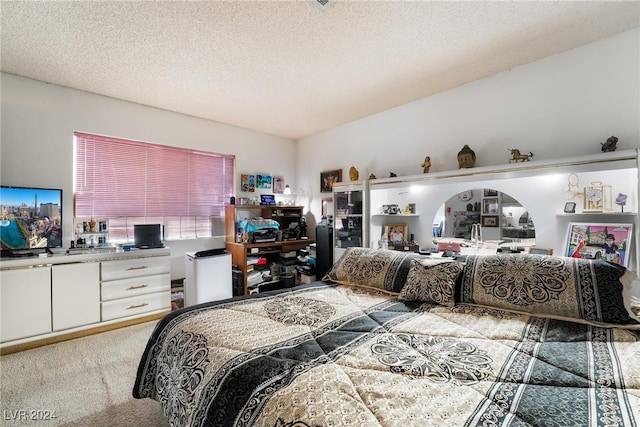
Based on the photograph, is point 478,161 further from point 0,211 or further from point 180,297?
point 0,211

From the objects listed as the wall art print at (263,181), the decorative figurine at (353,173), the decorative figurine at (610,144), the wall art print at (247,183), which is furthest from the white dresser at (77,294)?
the decorative figurine at (610,144)

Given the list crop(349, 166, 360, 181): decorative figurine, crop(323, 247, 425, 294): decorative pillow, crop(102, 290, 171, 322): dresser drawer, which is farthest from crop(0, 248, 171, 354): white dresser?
crop(349, 166, 360, 181): decorative figurine

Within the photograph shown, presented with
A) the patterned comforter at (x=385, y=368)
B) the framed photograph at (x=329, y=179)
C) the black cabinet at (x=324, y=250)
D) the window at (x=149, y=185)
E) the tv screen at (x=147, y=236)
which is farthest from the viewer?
the framed photograph at (x=329, y=179)

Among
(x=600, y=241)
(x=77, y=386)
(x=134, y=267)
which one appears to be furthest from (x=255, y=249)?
(x=600, y=241)

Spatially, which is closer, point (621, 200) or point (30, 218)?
point (621, 200)

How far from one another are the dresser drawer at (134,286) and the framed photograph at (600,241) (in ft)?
12.6

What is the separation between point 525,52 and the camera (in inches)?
90.2

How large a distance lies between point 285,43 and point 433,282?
2.03 metres

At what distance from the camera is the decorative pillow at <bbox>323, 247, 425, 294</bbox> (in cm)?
199

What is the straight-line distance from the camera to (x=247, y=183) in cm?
428

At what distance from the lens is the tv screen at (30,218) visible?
2.62m

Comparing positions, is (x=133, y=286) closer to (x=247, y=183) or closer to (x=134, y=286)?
(x=134, y=286)

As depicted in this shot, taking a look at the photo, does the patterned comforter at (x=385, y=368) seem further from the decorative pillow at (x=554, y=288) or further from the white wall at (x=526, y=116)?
the white wall at (x=526, y=116)

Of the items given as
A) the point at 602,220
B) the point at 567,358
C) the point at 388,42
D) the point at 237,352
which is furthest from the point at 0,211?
the point at 602,220
